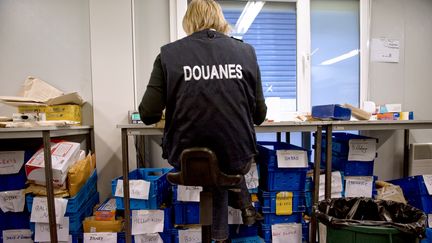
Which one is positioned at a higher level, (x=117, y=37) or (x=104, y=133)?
(x=117, y=37)

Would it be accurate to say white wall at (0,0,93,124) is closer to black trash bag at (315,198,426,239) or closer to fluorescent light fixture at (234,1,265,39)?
fluorescent light fixture at (234,1,265,39)

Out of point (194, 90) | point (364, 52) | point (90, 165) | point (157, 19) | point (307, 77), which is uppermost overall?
point (157, 19)

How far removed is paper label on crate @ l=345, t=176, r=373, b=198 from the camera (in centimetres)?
187

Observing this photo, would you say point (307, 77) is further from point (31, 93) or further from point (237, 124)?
point (31, 93)

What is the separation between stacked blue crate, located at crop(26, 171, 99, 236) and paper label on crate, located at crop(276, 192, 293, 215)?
1.35 m

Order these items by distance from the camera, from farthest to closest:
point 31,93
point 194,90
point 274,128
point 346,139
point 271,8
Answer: point 271,8 < point 31,93 < point 346,139 < point 274,128 < point 194,90

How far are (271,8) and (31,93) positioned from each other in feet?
7.48

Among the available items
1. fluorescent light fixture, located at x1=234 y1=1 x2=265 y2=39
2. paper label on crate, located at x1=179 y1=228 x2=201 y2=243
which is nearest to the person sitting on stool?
paper label on crate, located at x1=179 y1=228 x2=201 y2=243

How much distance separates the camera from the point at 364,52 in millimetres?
2525

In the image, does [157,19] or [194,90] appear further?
[157,19]

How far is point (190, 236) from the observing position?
1725mm

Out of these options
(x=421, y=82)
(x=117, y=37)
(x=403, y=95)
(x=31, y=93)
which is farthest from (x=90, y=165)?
(x=421, y=82)

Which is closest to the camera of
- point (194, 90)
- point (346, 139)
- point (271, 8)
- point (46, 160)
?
point (194, 90)

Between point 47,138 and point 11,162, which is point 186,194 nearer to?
point 47,138
